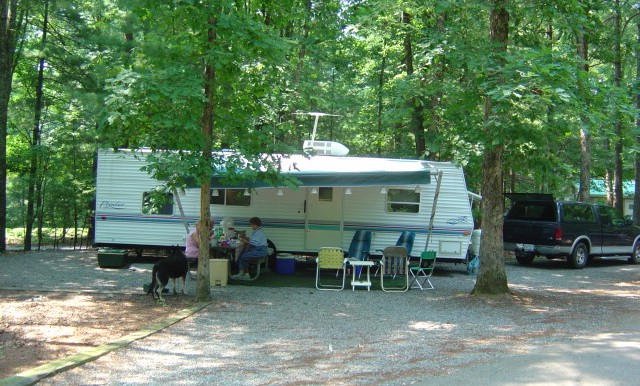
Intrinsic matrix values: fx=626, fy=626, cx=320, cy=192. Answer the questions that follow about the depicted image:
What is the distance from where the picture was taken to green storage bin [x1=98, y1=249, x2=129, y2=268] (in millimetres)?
13234

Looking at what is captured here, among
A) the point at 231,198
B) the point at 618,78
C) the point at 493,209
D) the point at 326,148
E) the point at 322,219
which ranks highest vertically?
the point at 618,78

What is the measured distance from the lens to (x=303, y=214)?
13820 millimetres

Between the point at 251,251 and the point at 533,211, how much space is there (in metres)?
7.83

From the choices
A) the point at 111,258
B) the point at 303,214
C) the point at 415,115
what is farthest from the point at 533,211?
the point at 111,258

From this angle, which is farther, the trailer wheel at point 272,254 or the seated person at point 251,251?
the trailer wheel at point 272,254

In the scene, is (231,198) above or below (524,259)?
above

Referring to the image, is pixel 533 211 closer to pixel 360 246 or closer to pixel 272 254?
pixel 360 246

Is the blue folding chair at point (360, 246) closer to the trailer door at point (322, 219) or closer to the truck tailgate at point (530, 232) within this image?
the trailer door at point (322, 219)

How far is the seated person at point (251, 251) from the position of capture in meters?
11.8

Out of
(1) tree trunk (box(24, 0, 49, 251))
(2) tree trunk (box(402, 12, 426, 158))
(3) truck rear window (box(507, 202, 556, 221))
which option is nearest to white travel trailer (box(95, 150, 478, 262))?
(3) truck rear window (box(507, 202, 556, 221))

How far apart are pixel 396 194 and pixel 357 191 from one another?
34.1 inches

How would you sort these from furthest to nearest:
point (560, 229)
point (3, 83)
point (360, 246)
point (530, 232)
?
point (3, 83)
point (530, 232)
point (560, 229)
point (360, 246)

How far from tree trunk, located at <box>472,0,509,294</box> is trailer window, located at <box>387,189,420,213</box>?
363 cm

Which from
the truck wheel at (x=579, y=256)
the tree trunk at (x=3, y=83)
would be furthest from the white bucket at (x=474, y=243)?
the tree trunk at (x=3, y=83)
